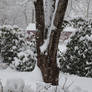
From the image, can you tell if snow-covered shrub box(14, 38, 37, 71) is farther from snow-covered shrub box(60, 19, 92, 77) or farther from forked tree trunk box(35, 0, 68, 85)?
forked tree trunk box(35, 0, 68, 85)

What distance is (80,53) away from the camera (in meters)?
7.26

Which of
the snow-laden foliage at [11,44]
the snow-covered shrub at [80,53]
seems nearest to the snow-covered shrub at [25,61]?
the snow-laden foliage at [11,44]

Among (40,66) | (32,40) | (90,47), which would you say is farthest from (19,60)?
(40,66)

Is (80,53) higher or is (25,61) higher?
(80,53)

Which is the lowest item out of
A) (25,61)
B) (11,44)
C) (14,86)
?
(25,61)

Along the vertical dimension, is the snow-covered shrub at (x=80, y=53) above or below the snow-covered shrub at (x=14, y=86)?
below

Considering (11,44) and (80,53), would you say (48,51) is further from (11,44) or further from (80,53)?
(11,44)

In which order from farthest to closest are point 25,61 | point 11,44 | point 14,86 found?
point 11,44, point 25,61, point 14,86

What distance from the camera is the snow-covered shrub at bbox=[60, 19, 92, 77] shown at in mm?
7164

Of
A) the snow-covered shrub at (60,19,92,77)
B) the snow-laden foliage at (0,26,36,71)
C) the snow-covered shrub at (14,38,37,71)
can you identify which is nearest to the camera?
the snow-covered shrub at (60,19,92,77)

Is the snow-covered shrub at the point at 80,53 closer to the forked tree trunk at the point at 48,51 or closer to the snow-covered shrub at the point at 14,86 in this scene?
the forked tree trunk at the point at 48,51

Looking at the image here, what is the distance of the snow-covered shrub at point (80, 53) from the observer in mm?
7164

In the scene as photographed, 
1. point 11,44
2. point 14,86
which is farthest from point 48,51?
point 11,44

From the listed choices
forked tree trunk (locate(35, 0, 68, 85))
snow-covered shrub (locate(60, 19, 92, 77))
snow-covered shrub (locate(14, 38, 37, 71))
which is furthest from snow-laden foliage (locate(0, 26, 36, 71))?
forked tree trunk (locate(35, 0, 68, 85))
